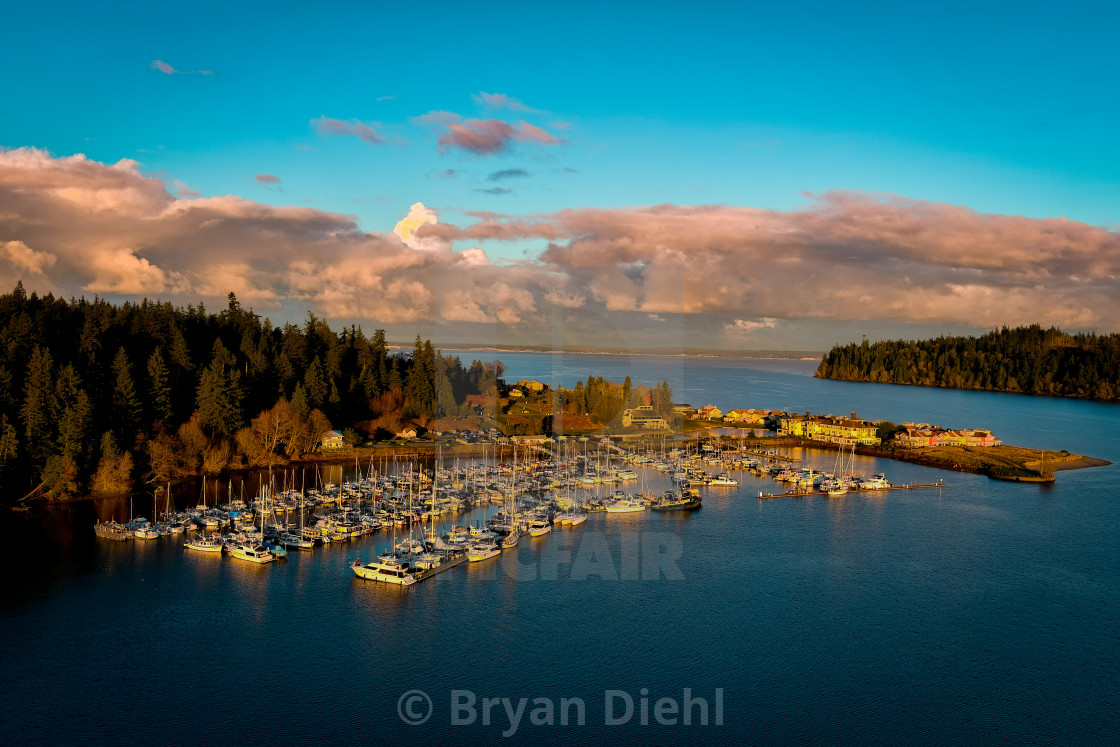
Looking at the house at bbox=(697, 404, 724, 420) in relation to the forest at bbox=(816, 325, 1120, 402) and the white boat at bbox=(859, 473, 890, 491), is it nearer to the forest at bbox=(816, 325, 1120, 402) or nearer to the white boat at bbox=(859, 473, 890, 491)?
the white boat at bbox=(859, 473, 890, 491)

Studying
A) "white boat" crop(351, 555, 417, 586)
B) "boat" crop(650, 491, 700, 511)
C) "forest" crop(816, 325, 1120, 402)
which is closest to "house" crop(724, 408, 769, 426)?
"boat" crop(650, 491, 700, 511)

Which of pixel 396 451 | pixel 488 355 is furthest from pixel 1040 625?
pixel 488 355

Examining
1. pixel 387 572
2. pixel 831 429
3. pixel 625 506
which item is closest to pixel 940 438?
pixel 831 429

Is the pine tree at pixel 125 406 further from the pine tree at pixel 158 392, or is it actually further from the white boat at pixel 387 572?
the white boat at pixel 387 572

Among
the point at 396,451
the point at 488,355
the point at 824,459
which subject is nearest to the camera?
the point at 396,451

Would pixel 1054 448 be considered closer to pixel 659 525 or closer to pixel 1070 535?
pixel 1070 535
